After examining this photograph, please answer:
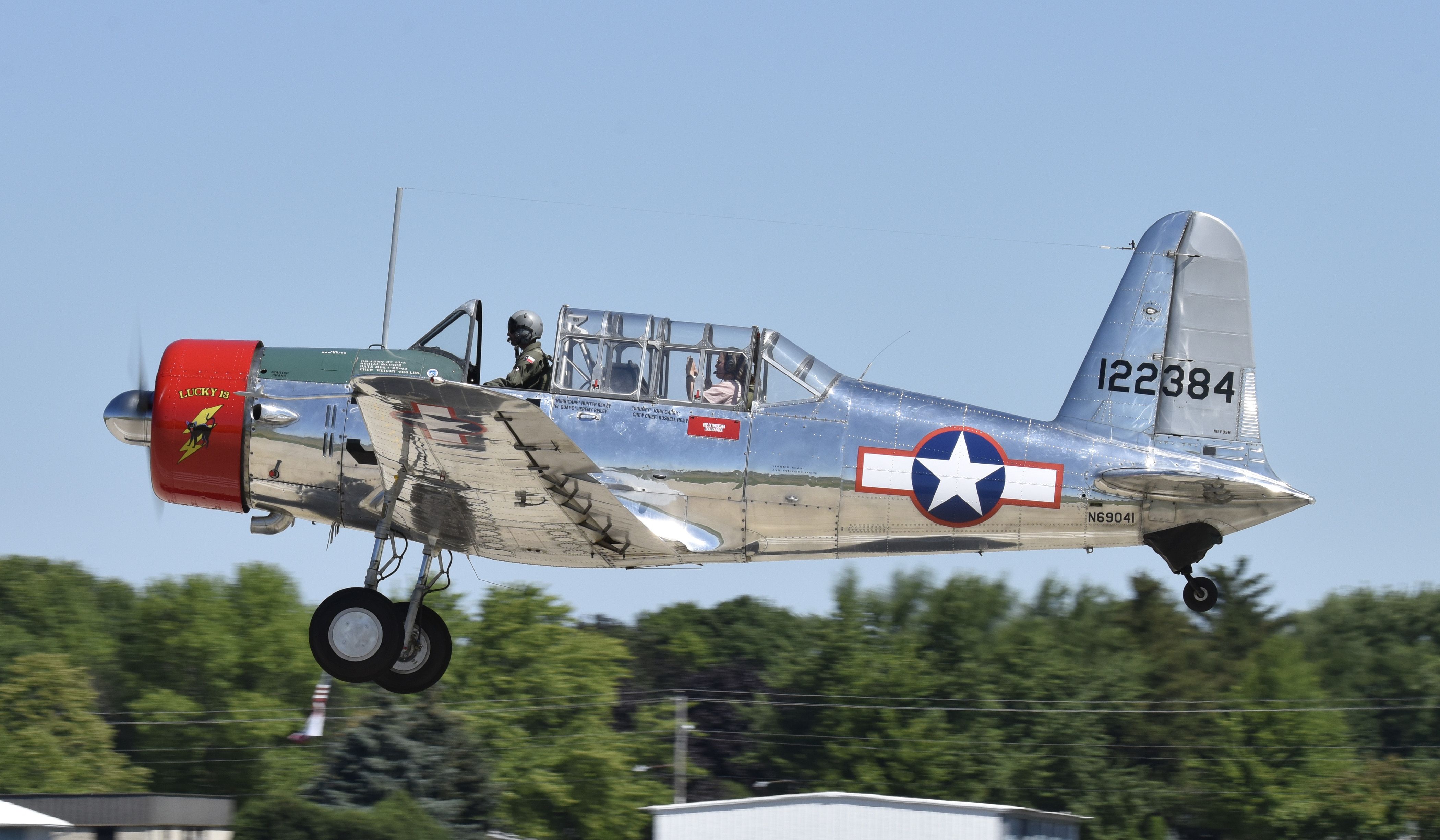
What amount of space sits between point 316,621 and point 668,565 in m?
2.27

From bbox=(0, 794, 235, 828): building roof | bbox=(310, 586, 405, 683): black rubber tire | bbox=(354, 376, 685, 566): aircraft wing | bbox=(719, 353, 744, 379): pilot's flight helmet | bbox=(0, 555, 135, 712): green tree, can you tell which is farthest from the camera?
bbox=(0, 555, 135, 712): green tree

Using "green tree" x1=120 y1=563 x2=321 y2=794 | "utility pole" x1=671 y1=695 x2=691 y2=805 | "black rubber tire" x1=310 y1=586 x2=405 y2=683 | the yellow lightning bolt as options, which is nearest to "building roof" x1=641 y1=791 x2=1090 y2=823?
"utility pole" x1=671 y1=695 x2=691 y2=805

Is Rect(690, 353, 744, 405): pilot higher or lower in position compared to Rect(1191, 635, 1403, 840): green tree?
higher

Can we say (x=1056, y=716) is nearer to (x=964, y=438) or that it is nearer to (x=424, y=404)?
(x=964, y=438)

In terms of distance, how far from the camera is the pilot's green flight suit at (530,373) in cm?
1016

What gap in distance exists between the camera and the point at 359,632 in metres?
9.87

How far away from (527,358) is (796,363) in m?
1.75

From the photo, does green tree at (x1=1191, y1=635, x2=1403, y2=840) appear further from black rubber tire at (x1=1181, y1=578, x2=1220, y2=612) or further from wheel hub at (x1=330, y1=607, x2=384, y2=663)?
wheel hub at (x1=330, y1=607, x2=384, y2=663)

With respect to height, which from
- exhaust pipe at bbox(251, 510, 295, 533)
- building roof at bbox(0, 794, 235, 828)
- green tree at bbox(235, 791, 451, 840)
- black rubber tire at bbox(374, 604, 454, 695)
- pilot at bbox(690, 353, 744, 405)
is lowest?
green tree at bbox(235, 791, 451, 840)

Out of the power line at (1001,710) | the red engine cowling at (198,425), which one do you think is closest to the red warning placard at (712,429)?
the red engine cowling at (198,425)

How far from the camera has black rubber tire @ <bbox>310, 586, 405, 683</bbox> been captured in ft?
32.1

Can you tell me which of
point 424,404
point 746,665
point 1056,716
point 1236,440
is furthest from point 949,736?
point 424,404

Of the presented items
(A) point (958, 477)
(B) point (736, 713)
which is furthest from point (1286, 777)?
(A) point (958, 477)

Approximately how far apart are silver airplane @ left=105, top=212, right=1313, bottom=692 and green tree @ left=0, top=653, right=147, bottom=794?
78.7ft
